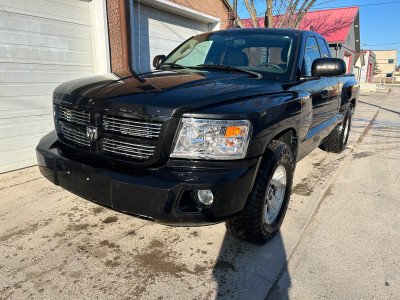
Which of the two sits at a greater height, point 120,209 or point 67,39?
point 67,39

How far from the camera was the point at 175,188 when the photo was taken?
1823 millimetres

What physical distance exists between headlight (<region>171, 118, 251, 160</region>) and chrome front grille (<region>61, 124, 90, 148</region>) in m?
0.76

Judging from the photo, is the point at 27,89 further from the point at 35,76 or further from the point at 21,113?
the point at 21,113

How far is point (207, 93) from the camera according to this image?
2068mm

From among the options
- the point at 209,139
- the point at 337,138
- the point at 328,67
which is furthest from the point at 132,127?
the point at 337,138

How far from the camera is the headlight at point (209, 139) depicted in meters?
1.92

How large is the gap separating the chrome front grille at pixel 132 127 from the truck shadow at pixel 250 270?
1108mm

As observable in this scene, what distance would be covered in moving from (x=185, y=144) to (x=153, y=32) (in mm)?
5590

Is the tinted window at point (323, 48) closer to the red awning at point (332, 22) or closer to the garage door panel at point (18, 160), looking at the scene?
the garage door panel at point (18, 160)

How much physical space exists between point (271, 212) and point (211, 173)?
3.38 feet

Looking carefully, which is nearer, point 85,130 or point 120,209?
point 120,209

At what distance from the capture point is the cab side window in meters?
3.23

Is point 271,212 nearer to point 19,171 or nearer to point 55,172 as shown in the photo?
point 55,172

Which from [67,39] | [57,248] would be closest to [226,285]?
[57,248]
